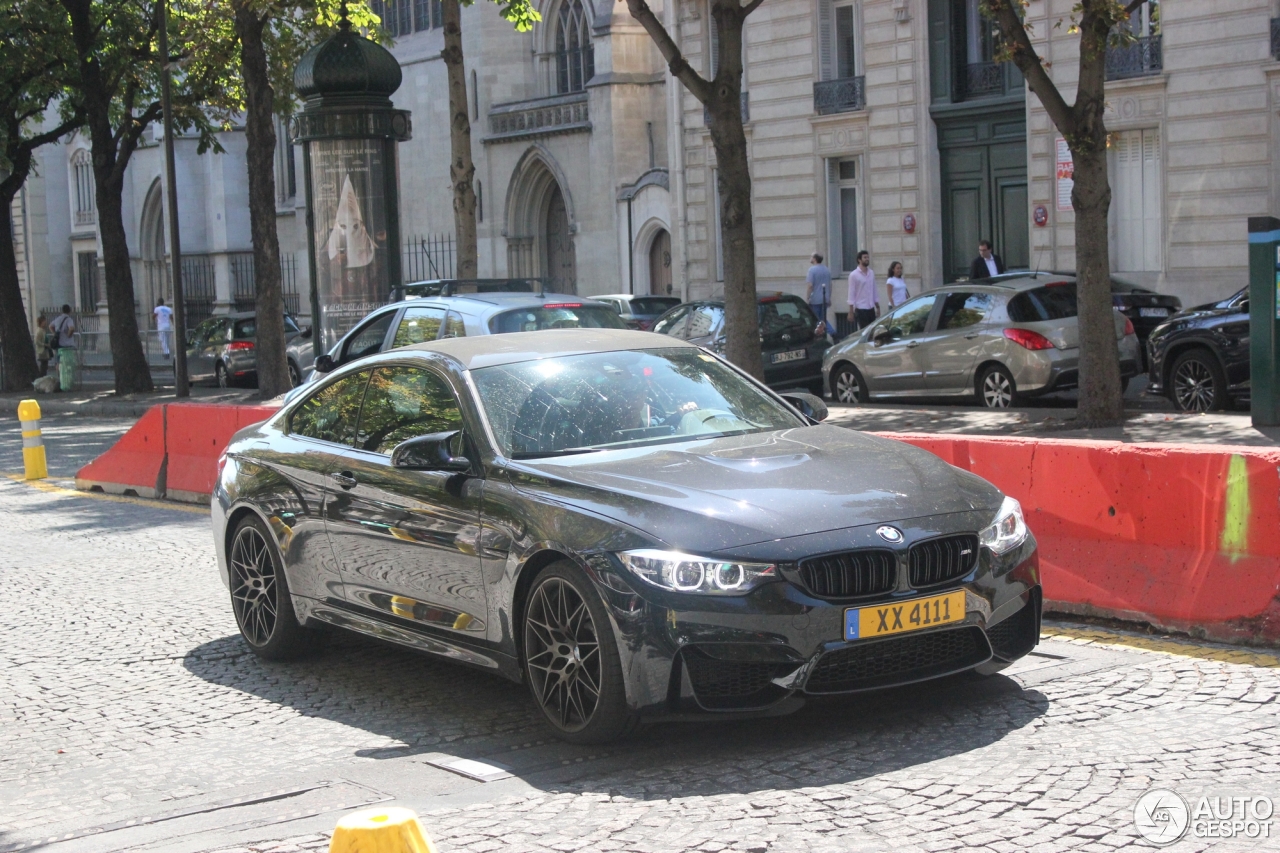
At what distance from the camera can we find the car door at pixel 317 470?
746 cm

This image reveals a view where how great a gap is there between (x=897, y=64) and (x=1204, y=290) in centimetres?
799

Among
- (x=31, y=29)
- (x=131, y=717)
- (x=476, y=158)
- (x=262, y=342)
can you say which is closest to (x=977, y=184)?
(x=262, y=342)

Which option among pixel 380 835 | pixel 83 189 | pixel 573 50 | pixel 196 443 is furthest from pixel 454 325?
pixel 83 189

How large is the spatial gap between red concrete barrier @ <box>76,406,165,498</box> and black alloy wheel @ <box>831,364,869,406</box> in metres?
9.39

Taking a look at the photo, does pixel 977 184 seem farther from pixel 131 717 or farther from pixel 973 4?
pixel 131 717

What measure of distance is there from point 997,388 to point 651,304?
9452mm

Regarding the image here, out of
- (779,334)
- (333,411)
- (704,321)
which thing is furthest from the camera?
(704,321)

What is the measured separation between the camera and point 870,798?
5.18 meters

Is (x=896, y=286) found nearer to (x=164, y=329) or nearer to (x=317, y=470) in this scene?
(x=317, y=470)

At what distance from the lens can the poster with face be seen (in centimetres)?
2083

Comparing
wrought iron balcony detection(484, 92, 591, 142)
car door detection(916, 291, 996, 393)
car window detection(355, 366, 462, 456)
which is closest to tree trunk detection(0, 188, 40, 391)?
wrought iron balcony detection(484, 92, 591, 142)

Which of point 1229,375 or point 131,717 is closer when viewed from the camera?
point 131,717

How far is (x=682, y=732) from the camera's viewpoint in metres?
6.18

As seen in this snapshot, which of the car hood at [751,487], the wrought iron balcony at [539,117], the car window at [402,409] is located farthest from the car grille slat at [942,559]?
the wrought iron balcony at [539,117]
